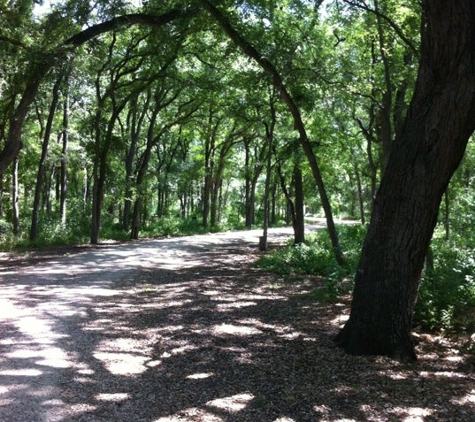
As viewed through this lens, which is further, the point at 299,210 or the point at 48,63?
the point at 299,210

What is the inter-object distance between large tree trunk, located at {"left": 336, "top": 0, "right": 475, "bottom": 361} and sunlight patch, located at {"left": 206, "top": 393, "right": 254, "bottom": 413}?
1734 mm

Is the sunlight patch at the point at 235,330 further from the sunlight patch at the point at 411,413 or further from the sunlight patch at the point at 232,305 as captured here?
the sunlight patch at the point at 411,413

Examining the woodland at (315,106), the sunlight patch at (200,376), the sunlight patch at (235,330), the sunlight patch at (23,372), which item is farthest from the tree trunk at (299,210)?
the sunlight patch at (23,372)

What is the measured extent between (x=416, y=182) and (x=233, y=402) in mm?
3138

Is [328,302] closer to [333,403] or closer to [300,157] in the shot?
[333,403]

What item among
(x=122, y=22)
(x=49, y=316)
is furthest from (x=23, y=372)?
(x=122, y=22)

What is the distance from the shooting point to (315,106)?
15664 millimetres

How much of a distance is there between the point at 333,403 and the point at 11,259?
13.5m

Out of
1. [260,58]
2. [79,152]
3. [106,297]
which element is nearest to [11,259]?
[106,297]

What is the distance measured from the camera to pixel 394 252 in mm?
5309

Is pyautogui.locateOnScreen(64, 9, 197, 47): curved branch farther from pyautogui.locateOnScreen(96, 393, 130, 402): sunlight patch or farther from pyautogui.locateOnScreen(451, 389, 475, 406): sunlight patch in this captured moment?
pyautogui.locateOnScreen(451, 389, 475, 406): sunlight patch

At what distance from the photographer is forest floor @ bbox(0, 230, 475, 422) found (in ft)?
13.4

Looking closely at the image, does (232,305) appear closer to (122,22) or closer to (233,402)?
(233,402)

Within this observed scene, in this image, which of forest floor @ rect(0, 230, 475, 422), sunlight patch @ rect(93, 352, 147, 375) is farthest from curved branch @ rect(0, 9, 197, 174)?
sunlight patch @ rect(93, 352, 147, 375)
